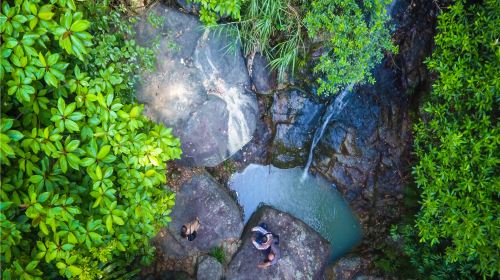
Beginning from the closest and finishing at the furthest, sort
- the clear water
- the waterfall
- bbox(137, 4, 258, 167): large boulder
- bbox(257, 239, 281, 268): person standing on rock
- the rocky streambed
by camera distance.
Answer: bbox(137, 4, 258, 167): large boulder
the rocky streambed
bbox(257, 239, 281, 268): person standing on rock
the waterfall
the clear water

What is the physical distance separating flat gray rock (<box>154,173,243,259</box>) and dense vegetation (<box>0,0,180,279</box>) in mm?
2045

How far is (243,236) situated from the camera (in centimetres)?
619

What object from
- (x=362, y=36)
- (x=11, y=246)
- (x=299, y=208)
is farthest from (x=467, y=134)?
(x=11, y=246)

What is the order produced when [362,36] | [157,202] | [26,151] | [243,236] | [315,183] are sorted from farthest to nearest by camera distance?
[315,183]
[243,236]
[362,36]
[157,202]
[26,151]

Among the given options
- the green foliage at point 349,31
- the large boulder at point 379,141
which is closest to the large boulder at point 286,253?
the large boulder at point 379,141

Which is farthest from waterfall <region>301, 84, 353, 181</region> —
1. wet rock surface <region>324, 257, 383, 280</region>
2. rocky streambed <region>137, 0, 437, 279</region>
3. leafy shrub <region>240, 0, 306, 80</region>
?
wet rock surface <region>324, 257, 383, 280</region>

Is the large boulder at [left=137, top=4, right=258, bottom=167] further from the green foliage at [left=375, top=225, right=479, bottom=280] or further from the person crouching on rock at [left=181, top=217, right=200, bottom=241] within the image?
the green foliage at [left=375, top=225, right=479, bottom=280]

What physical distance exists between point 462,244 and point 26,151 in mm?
5190

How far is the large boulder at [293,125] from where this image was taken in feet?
20.6

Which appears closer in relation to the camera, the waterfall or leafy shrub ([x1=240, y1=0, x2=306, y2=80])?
leafy shrub ([x1=240, y1=0, x2=306, y2=80])

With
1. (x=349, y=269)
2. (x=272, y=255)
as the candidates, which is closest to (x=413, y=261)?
(x=349, y=269)

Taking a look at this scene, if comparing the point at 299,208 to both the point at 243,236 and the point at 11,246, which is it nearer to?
the point at 243,236

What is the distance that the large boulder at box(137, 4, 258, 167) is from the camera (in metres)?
5.43

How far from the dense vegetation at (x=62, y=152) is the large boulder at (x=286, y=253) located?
107 inches
